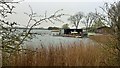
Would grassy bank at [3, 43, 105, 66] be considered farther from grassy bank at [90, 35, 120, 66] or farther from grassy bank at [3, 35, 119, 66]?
grassy bank at [90, 35, 120, 66]

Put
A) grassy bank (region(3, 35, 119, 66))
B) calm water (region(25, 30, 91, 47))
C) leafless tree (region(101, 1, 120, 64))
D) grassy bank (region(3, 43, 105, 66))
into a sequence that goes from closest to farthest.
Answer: calm water (region(25, 30, 91, 47))
leafless tree (region(101, 1, 120, 64))
grassy bank (region(3, 35, 119, 66))
grassy bank (region(3, 43, 105, 66))

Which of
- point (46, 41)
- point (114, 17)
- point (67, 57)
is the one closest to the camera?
point (114, 17)

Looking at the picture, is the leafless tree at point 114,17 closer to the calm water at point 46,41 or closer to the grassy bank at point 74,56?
the grassy bank at point 74,56

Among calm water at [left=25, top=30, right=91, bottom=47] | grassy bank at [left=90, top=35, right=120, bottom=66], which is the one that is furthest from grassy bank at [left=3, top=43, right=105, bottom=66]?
grassy bank at [left=90, top=35, right=120, bottom=66]

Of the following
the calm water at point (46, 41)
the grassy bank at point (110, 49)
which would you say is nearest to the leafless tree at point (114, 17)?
the grassy bank at point (110, 49)

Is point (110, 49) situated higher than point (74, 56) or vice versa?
point (110, 49)

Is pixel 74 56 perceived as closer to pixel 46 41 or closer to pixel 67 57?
pixel 67 57

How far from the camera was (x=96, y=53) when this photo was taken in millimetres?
4664

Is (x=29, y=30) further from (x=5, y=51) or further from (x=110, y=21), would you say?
(x=110, y=21)

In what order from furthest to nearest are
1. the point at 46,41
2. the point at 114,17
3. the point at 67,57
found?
the point at 67,57 < the point at 46,41 < the point at 114,17

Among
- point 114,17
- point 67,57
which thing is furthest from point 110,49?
point 67,57

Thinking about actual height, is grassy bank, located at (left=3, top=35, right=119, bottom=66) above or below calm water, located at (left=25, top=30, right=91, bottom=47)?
below

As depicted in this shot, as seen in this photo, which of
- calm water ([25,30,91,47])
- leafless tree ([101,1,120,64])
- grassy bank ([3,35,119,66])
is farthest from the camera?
grassy bank ([3,35,119,66])

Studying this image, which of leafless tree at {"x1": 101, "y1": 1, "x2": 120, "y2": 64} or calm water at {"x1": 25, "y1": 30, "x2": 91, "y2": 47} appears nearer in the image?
calm water at {"x1": 25, "y1": 30, "x2": 91, "y2": 47}
